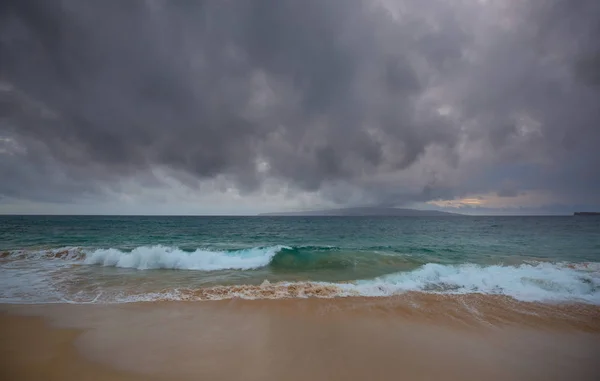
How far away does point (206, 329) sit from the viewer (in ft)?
18.0

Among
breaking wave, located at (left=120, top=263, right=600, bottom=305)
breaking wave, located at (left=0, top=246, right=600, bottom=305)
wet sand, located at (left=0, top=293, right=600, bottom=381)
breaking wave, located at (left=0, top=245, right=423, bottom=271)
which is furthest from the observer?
breaking wave, located at (left=0, top=245, right=423, bottom=271)

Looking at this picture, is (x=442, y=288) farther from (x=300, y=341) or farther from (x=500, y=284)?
(x=300, y=341)

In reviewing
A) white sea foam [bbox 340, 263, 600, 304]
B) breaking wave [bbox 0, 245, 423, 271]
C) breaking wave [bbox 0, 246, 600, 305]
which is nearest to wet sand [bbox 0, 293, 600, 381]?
breaking wave [bbox 0, 246, 600, 305]

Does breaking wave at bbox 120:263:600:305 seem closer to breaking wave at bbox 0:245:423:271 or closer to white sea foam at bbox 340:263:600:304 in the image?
white sea foam at bbox 340:263:600:304

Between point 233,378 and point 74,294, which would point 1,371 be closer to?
point 233,378

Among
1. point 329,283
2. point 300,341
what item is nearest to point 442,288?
point 329,283

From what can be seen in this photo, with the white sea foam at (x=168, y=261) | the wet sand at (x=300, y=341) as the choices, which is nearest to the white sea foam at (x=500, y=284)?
the wet sand at (x=300, y=341)

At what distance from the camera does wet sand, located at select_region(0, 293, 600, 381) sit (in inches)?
159

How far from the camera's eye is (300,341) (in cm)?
495

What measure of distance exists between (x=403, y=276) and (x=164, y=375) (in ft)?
32.7

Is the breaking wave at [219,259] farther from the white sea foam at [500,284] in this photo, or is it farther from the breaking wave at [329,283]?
the white sea foam at [500,284]

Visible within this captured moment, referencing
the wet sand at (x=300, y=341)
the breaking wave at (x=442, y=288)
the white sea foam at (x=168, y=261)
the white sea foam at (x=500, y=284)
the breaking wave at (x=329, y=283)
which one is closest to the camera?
the wet sand at (x=300, y=341)

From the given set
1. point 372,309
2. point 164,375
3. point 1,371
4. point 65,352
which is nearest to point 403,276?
point 372,309

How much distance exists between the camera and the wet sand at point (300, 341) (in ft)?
13.2
